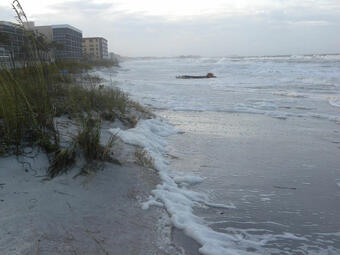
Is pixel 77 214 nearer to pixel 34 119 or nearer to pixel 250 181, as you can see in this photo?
pixel 34 119

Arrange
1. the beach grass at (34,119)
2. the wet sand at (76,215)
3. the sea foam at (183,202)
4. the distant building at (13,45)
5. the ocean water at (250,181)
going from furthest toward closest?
the distant building at (13,45), the beach grass at (34,119), the ocean water at (250,181), the sea foam at (183,202), the wet sand at (76,215)

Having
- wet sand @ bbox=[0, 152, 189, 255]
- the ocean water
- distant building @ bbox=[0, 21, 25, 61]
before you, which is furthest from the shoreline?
distant building @ bbox=[0, 21, 25, 61]

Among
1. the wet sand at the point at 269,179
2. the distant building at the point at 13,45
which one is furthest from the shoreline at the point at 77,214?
the distant building at the point at 13,45

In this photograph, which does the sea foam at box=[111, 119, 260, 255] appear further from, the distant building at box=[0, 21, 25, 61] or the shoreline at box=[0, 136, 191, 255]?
the distant building at box=[0, 21, 25, 61]

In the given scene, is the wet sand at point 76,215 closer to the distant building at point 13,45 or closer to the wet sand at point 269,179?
the wet sand at point 269,179

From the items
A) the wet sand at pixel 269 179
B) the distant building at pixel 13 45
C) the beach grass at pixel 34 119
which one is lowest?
the wet sand at pixel 269 179

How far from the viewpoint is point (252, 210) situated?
271cm

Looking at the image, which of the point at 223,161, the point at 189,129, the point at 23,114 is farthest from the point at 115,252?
the point at 189,129

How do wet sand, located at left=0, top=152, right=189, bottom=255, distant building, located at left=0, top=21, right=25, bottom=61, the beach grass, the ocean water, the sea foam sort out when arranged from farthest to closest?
distant building, located at left=0, top=21, right=25, bottom=61, the beach grass, the ocean water, the sea foam, wet sand, located at left=0, top=152, right=189, bottom=255

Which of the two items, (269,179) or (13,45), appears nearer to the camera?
(13,45)

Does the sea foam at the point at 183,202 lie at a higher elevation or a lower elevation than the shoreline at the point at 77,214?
lower

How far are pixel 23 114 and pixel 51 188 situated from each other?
0.90 meters

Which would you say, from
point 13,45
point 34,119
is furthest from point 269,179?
point 13,45

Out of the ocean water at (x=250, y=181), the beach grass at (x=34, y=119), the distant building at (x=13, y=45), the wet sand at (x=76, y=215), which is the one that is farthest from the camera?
the distant building at (x=13, y=45)
